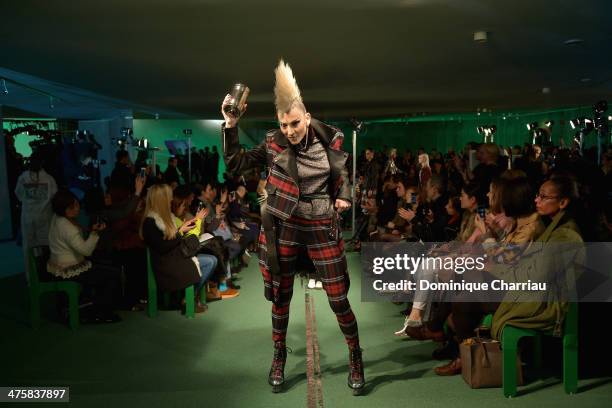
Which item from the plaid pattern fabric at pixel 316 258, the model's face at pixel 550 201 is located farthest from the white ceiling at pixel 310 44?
the plaid pattern fabric at pixel 316 258

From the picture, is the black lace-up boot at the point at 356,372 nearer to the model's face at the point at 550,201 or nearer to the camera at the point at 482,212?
the model's face at the point at 550,201

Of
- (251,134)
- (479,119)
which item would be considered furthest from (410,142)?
(251,134)

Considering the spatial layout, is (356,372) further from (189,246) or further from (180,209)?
(180,209)

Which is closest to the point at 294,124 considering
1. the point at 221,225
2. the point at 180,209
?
the point at 180,209

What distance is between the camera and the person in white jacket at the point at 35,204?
210 inches

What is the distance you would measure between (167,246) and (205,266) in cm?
42

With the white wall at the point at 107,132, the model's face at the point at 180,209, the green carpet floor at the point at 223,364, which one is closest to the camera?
the green carpet floor at the point at 223,364

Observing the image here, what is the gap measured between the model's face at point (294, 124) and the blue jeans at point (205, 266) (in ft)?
6.90

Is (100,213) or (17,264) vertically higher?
(100,213)

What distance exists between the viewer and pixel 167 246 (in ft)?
14.1

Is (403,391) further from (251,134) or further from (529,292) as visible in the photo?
(251,134)

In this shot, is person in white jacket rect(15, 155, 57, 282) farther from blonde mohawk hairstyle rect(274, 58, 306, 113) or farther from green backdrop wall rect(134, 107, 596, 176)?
green backdrop wall rect(134, 107, 596, 176)

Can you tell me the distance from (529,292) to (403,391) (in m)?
0.84

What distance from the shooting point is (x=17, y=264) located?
651 cm
